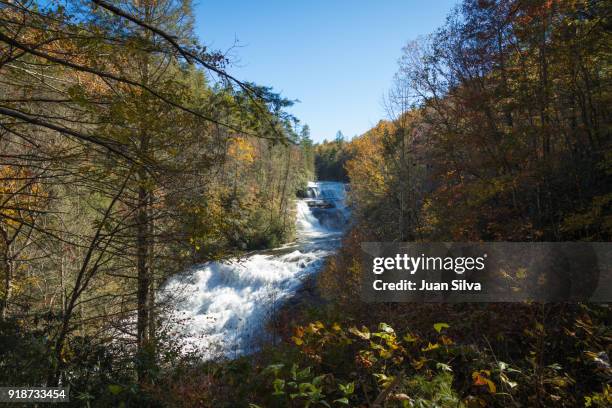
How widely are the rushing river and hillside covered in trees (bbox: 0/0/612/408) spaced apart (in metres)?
1.16

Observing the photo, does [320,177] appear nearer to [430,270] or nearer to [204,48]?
[430,270]

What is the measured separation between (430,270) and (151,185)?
227 inches

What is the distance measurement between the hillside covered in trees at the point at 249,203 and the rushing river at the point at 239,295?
1161 millimetres

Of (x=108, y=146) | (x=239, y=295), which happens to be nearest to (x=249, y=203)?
(x=108, y=146)

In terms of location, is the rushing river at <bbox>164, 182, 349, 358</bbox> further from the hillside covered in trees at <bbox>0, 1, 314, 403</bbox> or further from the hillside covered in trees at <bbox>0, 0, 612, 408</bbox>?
the hillside covered in trees at <bbox>0, 1, 314, 403</bbox>

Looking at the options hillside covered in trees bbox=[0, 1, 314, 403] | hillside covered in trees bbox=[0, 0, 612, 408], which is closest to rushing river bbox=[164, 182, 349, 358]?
hillside covered in trees bbox=[0, 0, 612, 408]

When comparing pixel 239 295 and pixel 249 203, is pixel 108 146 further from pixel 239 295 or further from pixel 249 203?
pixel 239 295

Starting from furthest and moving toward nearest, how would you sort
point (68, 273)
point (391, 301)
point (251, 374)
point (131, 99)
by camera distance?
1. point (68, 273)
2. point (391, 301)
3. point (251, 374)
4. point (131, 99)

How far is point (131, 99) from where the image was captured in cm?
328

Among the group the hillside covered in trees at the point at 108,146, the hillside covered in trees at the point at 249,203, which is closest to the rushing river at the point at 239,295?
the hillside covered in trees at the point at 249,203

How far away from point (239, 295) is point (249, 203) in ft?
30.9

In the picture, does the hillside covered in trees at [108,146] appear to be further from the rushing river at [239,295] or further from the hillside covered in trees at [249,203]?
the rushing river at [239,295]

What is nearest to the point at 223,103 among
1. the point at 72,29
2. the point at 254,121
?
the point at 254,121

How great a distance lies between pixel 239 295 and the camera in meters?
14.1
